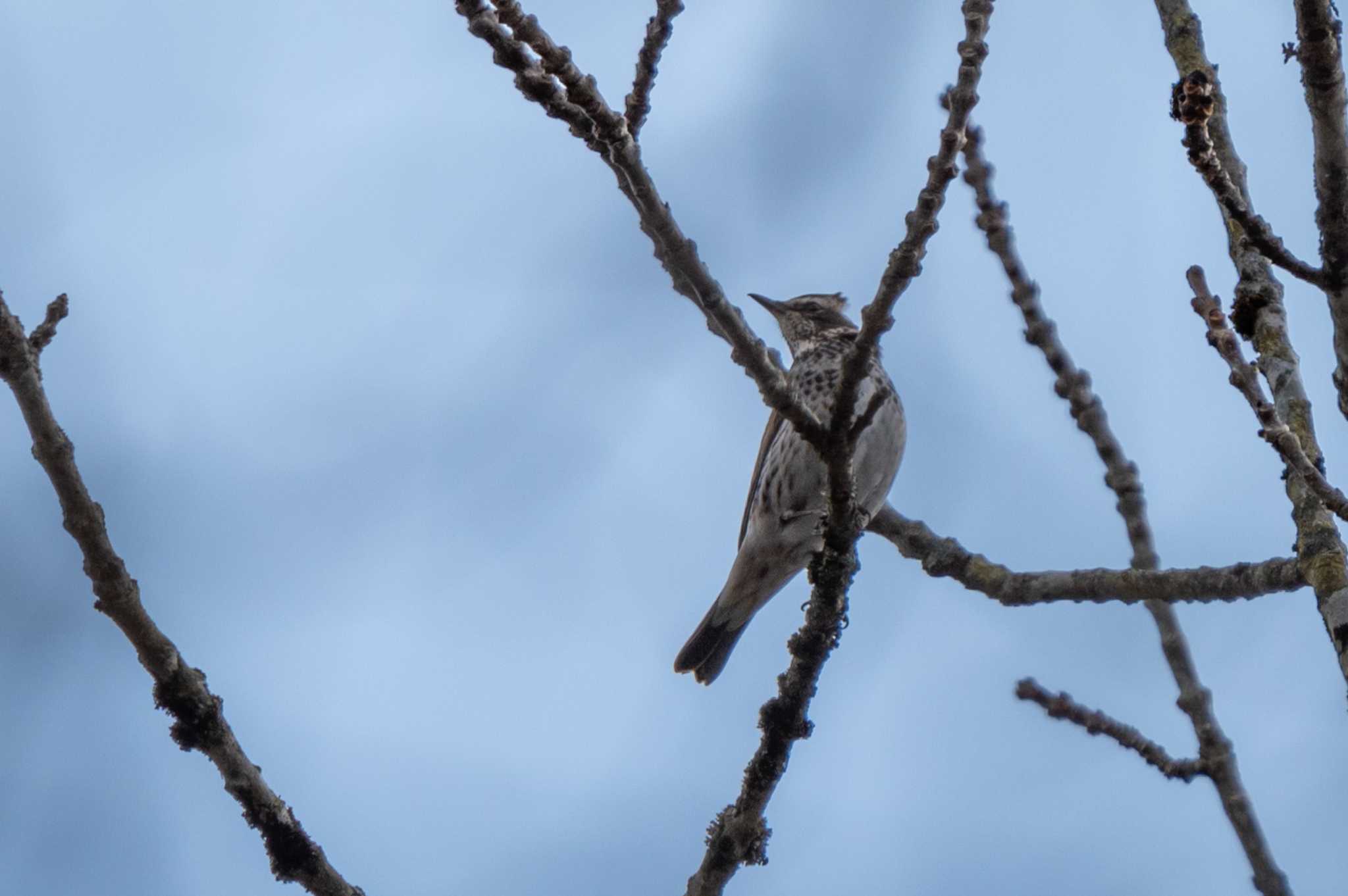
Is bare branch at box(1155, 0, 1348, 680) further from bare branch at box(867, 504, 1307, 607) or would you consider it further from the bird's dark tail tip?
the bird's dark tail tip

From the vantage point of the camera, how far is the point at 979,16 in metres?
3.96

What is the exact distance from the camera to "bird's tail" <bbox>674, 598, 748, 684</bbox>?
820 centimetres

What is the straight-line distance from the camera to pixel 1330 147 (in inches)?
145

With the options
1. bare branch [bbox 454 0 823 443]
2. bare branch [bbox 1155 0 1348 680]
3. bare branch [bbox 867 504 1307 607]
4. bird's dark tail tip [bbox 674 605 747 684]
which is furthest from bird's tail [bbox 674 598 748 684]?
bare branch [bbox 1155 0 1348 680]

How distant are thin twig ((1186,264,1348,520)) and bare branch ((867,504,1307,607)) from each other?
111 cm

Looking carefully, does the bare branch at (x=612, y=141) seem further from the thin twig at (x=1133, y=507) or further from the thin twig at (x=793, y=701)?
the thin twig at (x=1133, y=507)

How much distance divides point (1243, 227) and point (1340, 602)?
1127 mm

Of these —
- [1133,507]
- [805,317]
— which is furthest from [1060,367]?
[805,317]

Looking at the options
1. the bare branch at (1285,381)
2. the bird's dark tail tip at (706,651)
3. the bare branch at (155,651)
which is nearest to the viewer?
the bare branch at (155,651)

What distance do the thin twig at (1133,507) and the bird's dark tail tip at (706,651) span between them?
3.13 metres

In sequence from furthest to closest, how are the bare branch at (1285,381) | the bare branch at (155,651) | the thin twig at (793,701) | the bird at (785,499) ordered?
the bird at (785,499) < the thin twig at (793,701) < the bare branch at (1285,381) < the bare branch at (155,651)

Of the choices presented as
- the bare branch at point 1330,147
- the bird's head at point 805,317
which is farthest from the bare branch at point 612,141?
the bird's head at point 805,317

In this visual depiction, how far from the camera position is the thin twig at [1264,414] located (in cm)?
346

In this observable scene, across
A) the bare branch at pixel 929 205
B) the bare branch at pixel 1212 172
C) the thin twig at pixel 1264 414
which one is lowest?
the thin twig at pixel 1264 414
